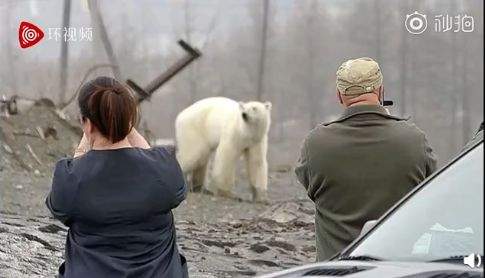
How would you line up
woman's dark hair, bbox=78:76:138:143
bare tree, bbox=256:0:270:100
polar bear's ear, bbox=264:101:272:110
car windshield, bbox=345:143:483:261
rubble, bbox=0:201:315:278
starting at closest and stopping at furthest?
Result: car windshield, bbox=345:143:483:261
woman's dark hair, bbox=78:76:138:143
rubble, bbox=0:201:315:278
bare tree, bbox=256:0:270:100
polar bear's ear, bbox=264:101:272:110

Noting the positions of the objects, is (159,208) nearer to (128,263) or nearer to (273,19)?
(128,263)

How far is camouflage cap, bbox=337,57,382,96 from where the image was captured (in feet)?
10.3

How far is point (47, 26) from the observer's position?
565 centimetres

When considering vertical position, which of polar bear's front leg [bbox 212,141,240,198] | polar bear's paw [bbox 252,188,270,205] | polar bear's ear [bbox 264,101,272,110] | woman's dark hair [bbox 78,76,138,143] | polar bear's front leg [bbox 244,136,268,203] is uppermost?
woman's dark hair [bbox 78,76,138,143]

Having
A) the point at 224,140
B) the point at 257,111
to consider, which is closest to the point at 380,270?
the point at 257,111

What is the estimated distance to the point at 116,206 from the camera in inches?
109

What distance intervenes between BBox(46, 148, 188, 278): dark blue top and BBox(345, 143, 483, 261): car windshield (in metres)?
0.57

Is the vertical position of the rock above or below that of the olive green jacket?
below

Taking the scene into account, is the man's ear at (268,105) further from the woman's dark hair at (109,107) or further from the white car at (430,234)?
the white car at (430,234)

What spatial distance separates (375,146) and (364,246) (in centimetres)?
64

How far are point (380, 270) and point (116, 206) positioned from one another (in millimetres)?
824

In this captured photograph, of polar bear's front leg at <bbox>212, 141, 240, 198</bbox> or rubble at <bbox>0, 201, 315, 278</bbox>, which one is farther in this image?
polar bear's front leg at <bbox>212, 141, 240, 198</bbox>

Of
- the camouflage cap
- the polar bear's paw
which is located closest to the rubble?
the polar bear's paw

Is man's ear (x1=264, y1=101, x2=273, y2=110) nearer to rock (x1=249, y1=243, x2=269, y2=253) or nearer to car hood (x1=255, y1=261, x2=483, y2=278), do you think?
rock (x1=249, y1=243, x2=269, y2=253)
